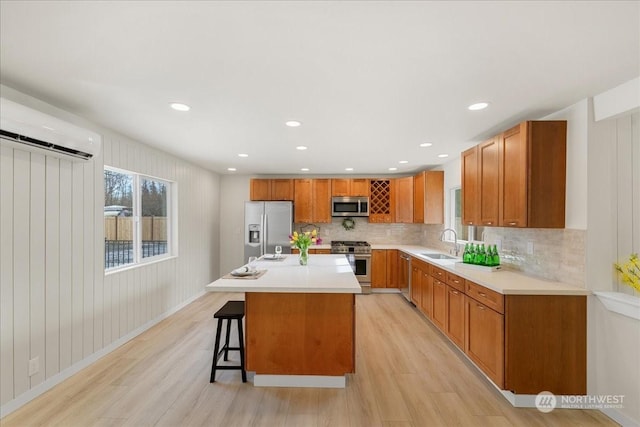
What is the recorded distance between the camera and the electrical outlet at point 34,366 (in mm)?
2303

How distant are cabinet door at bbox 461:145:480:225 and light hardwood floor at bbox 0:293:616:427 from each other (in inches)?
59.4

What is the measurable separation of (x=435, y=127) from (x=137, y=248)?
12.6 ft

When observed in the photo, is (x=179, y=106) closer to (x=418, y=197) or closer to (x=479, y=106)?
(x=479, y=106)

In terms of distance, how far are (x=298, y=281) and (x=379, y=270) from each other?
130 inches

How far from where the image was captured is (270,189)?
6.05 meters

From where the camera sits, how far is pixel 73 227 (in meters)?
2.71

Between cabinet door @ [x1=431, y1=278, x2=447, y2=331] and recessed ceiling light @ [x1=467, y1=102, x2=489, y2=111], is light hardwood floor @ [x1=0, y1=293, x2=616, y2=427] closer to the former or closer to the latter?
cabinet door @ [x1=431, y1=278, x2=447, y2=331]

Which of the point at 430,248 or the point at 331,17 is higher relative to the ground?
the point at 331,17

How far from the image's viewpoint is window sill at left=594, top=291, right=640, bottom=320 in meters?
1.99

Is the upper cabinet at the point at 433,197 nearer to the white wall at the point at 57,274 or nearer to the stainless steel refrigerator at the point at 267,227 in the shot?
the stainless steel refrigerator at the point at 267,227

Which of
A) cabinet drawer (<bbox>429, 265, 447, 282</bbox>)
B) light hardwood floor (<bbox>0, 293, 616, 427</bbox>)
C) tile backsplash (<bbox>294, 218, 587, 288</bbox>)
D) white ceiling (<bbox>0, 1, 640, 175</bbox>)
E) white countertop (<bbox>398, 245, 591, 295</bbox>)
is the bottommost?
light hardwood floor (<bbox>0, 293, 616, 427</bbox>)

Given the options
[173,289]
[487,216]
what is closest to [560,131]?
[487,216]

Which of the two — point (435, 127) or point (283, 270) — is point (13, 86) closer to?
point (283, 270)

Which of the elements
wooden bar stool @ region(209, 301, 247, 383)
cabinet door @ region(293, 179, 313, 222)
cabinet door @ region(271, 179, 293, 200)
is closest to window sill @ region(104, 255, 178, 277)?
wooden bar stool @ region(209, 301, 247, 383)
